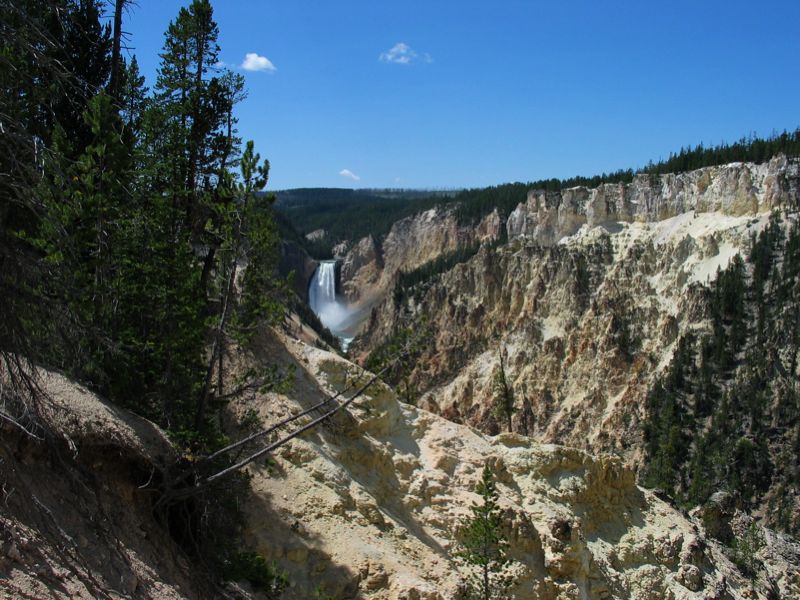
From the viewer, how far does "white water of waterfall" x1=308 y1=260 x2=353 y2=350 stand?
132 m

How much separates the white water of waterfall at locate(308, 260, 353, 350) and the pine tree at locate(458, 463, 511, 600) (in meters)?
113

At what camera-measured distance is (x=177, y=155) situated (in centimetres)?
1537

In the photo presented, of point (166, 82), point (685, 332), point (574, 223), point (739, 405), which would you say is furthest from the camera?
point (574, 223)

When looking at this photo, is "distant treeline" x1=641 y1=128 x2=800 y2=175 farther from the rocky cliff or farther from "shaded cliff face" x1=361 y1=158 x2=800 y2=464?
the rocky cliff

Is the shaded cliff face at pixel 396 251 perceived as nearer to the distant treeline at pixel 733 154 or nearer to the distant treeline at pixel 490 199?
the distant treeline at pixel 490 199

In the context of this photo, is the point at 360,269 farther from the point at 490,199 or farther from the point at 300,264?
the point at 490,199

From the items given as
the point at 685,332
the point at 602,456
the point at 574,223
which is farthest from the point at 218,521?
the point at 574,223

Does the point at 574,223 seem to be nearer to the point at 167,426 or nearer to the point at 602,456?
the point at 602,456

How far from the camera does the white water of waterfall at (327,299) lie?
132 metres

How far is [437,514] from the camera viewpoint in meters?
16.4

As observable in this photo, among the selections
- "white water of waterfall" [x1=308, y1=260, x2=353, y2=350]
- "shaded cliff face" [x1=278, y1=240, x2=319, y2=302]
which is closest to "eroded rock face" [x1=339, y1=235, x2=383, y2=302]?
"white water of waterfall" [x1=308, y1=260, x2=353, y2=350]

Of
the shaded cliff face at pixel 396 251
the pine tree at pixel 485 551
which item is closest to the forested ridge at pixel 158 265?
the pine tree at pixel 485 551

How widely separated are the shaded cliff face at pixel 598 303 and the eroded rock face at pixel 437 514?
121 feet

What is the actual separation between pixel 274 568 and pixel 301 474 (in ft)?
10.0
